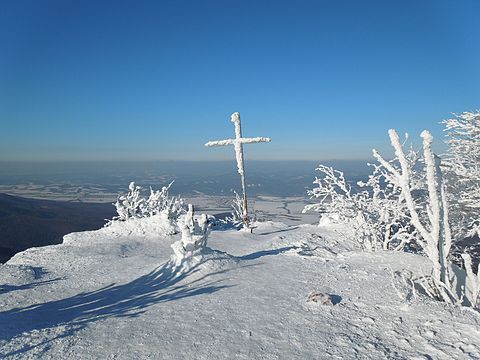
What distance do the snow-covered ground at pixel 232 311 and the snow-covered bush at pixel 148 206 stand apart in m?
4.93

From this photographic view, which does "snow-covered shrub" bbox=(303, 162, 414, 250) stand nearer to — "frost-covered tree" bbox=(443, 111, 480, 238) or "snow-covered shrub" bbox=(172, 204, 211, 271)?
"frost-covered tree" bbox=(443, 111, 480, 238)

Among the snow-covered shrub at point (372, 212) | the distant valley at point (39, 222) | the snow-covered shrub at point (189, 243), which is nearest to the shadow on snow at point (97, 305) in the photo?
the snow-covered shrub at point (189, 243)

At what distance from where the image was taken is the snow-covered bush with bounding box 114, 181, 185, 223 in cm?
1445

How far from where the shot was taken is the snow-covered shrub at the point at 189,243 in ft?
25.0

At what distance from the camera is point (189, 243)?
786 cm

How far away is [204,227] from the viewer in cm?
835

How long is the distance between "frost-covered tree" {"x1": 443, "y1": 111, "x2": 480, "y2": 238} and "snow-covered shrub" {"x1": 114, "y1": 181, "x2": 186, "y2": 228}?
9.83 metres

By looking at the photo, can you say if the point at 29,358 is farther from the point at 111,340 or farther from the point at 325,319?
the point at 325,319

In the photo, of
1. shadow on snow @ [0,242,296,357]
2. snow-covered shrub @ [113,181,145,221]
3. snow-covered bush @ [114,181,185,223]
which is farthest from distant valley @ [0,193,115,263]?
shadow on snow @ [0,242,296,357]

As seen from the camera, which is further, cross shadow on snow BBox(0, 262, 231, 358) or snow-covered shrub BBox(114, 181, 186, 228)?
snow-covered shrub BBox(114, 181, 186, 228)

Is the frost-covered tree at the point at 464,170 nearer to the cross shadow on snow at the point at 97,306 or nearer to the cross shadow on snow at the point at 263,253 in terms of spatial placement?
the cross shadow on snow at the point at 263,253

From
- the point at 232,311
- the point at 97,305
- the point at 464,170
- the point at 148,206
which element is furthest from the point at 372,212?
the point at 148,206

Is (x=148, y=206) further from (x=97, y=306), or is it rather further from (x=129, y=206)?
(x=97, y=306)

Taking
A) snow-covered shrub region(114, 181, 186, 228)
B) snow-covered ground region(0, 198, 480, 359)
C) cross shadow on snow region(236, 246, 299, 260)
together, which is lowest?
cross shadow on snow region(236, 246, 299, 260)
